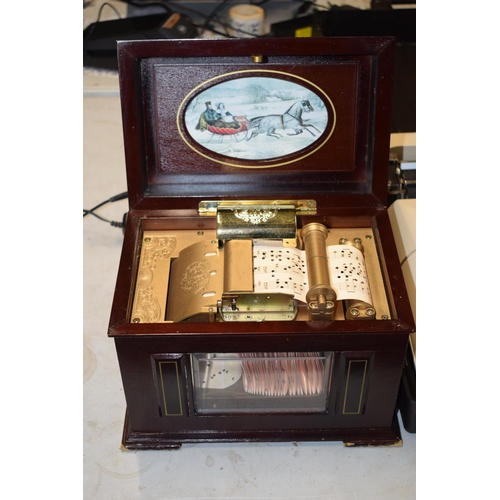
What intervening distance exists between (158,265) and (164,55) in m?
0.44

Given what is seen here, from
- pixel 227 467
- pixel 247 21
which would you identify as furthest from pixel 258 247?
pixel 247 21

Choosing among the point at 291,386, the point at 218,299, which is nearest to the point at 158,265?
the point at 218,299

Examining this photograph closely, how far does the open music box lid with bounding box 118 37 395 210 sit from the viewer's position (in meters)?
1.54

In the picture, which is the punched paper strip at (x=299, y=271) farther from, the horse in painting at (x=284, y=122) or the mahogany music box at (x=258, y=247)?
the horse in painting at (x=284, y=122)

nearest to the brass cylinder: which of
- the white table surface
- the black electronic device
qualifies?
the white table surface

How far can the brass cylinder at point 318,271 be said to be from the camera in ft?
4.70

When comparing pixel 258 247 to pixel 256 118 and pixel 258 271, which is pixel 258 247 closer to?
pixel 258 271

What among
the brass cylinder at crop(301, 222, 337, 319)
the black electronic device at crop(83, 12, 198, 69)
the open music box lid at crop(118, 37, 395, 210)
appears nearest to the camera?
the brass cylinder at crop(301, 222, 337, 319)

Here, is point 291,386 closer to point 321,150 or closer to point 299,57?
point 321,150

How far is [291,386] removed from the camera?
1.56 m

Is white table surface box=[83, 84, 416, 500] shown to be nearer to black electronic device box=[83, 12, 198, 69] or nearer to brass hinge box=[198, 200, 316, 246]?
brass hinge box=[198, 200, 316, 246]

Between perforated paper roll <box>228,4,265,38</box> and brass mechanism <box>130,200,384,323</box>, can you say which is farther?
perforated paper roll <box>228,4,265,38</box>

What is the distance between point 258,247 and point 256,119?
0.92 ft

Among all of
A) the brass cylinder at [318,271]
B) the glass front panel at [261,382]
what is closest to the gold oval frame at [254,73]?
the brass cylinder at [318,271]
